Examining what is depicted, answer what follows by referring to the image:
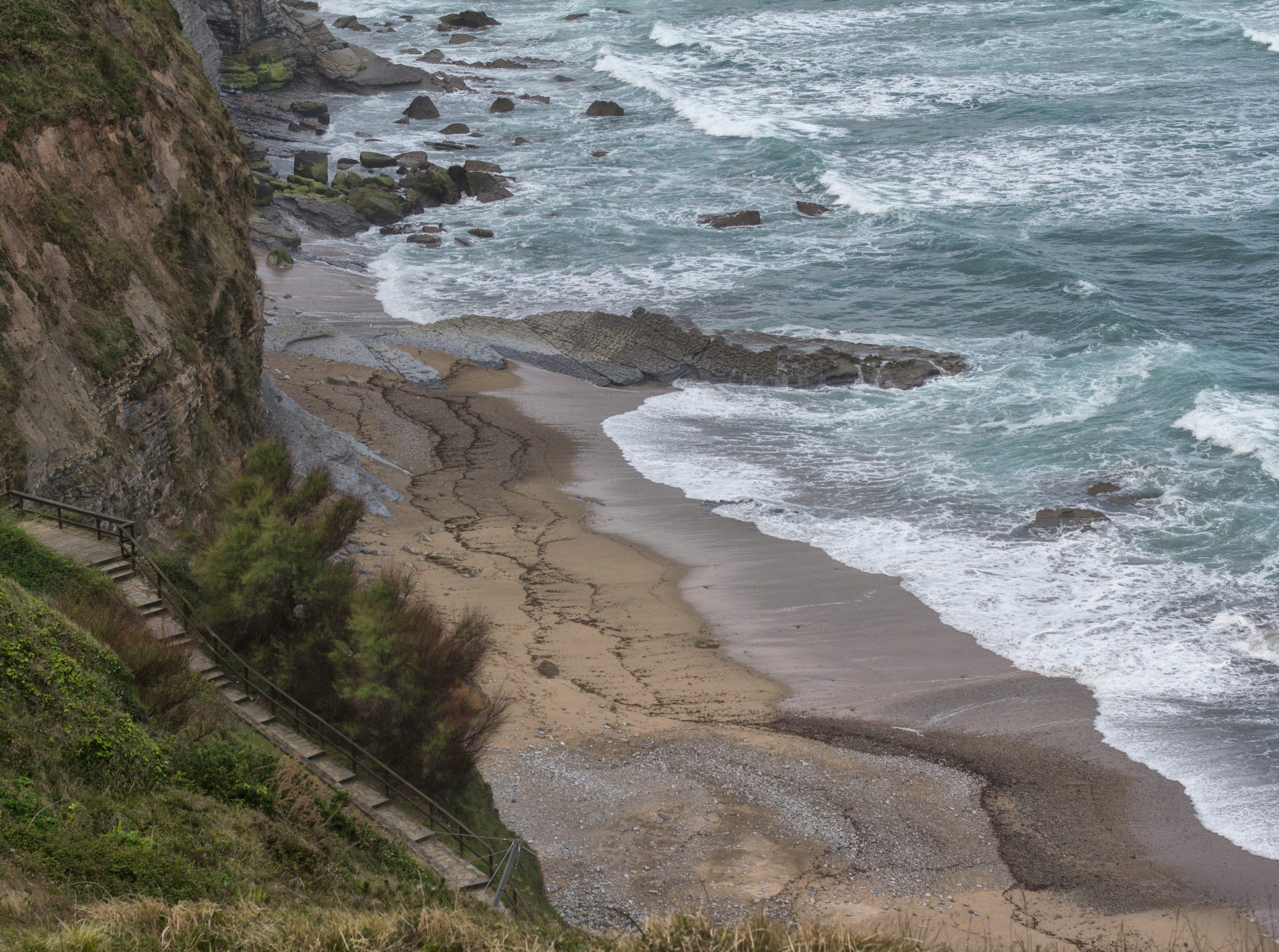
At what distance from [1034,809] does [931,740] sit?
1706 mm

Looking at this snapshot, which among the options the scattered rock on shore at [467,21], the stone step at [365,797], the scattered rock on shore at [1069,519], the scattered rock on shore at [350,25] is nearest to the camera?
the stone step at [365,797]

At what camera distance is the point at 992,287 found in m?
33.0

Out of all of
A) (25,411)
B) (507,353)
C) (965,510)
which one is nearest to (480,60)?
(507,353)

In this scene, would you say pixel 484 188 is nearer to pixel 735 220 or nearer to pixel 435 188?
pixel 435 188

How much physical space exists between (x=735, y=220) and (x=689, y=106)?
1722cm

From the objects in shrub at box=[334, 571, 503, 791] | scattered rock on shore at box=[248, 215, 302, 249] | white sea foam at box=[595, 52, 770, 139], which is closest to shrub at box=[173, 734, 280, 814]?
shrub at box=[334, 571, 503, 791]

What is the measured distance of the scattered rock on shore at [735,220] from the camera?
129 feet

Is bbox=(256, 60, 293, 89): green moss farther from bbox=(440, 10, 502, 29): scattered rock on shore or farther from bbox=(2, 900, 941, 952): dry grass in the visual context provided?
bbox=(2, 900, 941, 952): dry grass

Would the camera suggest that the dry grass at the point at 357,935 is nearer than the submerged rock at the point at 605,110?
Yes

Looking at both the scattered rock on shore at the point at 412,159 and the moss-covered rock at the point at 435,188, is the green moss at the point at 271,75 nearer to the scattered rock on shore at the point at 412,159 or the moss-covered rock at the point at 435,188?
the scattered rock on shore at the point at 412,159

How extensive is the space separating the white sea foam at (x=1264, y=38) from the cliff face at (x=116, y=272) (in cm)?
5239

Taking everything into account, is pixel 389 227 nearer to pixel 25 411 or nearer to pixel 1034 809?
pixel 25 411

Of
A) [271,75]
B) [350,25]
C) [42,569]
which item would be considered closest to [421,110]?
[271,75]

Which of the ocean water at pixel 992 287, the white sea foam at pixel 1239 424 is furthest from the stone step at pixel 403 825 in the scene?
the white sea foam at pixel 1239 424
